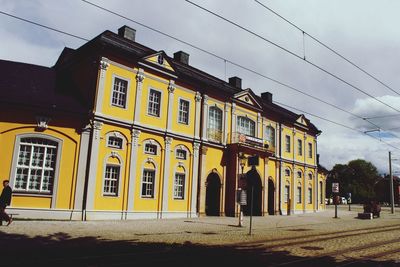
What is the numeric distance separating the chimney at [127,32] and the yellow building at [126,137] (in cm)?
7

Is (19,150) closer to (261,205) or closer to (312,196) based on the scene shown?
(261,205)

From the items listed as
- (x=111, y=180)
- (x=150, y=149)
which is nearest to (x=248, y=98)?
(x=150, y=149)

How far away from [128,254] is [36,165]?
35.0ft

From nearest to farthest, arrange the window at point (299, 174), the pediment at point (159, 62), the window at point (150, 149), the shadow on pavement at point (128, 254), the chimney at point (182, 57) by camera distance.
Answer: the shadow on pavement at point (128, 254) < the window at point (150, 149) < the pediment at point (159, 62) < the chimney at point (182, 57) < the window at point (299, 174)

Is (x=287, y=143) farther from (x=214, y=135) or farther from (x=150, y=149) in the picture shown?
(x=150, y=149)

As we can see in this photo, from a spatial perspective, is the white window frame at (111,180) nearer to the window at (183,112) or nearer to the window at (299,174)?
the window at (183,112)

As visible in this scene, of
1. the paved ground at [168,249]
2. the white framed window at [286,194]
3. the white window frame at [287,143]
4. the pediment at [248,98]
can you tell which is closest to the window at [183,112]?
the pediment at [248,98]

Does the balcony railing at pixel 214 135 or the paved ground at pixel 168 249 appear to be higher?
the balcony railing at pixel 214 135

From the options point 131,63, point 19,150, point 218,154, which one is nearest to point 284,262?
point 19,150

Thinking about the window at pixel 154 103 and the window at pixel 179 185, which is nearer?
the window at pixel 154 103

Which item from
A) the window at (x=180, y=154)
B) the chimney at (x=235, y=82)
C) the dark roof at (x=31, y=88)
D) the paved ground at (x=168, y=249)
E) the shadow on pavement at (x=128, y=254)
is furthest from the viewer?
the chimney at (x=235, y=82)

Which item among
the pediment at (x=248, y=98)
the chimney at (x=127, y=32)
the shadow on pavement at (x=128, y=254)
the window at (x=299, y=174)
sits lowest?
the shadow on pavement at (x=128, y=254)

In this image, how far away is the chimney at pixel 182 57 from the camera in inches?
1056

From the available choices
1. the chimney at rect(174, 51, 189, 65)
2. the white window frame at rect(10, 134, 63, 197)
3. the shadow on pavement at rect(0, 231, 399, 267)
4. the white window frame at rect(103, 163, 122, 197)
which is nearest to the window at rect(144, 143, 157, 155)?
the white window frame at rect(103, 163, 122, 197)
